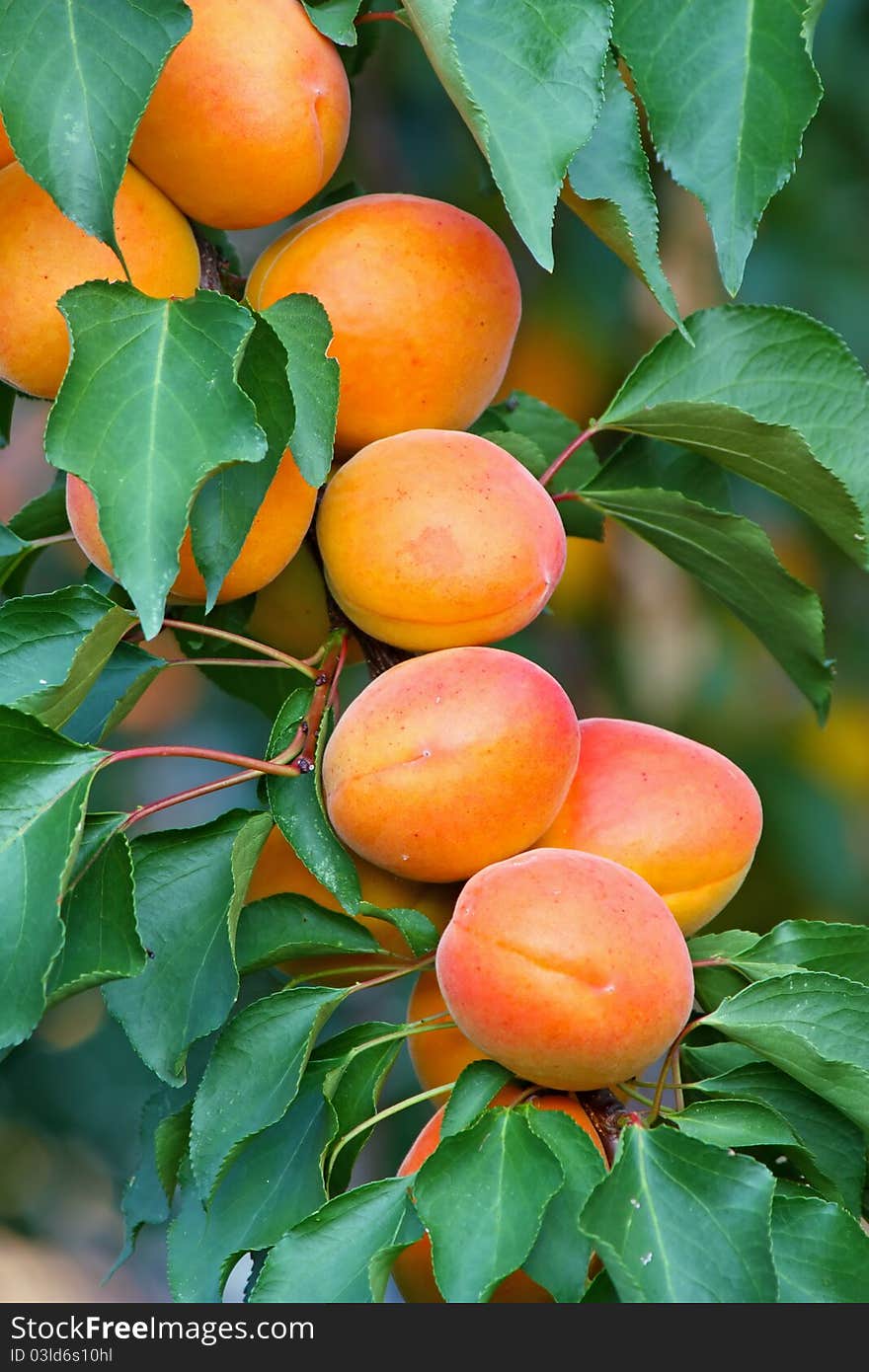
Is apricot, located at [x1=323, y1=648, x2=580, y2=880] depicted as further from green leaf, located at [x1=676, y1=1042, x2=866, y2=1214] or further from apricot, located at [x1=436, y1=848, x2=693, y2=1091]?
green leaf, located at [x1=676, y1=1042, x2=866, y2=1214]

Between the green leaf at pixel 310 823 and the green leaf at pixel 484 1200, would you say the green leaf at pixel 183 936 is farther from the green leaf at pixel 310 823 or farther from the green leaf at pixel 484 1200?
the green leaf at pixel 484 1200

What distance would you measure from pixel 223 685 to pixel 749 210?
0.39 m

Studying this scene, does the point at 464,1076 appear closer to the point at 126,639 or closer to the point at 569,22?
the point at 126,639

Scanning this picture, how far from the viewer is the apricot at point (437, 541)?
0.60 m

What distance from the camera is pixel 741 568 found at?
0.70m

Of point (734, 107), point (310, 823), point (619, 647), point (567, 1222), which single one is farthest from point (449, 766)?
point (619, 647)

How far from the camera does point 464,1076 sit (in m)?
0.56

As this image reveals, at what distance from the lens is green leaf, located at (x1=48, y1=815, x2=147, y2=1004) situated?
0.54 meters

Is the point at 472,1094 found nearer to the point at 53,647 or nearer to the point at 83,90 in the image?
the point at 53,647

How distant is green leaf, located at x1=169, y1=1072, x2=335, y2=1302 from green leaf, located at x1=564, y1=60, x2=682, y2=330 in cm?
36

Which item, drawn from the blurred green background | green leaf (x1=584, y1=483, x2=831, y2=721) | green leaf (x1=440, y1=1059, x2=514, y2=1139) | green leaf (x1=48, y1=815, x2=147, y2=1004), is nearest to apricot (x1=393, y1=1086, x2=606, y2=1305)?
green leaf (x1=440, y1=1059, x2=514, y2=1139)

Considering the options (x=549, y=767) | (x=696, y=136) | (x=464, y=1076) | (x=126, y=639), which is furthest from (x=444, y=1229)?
(x=696, y=136)

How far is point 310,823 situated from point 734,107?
33 cm

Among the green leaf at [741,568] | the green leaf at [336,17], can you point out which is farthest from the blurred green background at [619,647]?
the green leaf at [336,17]
